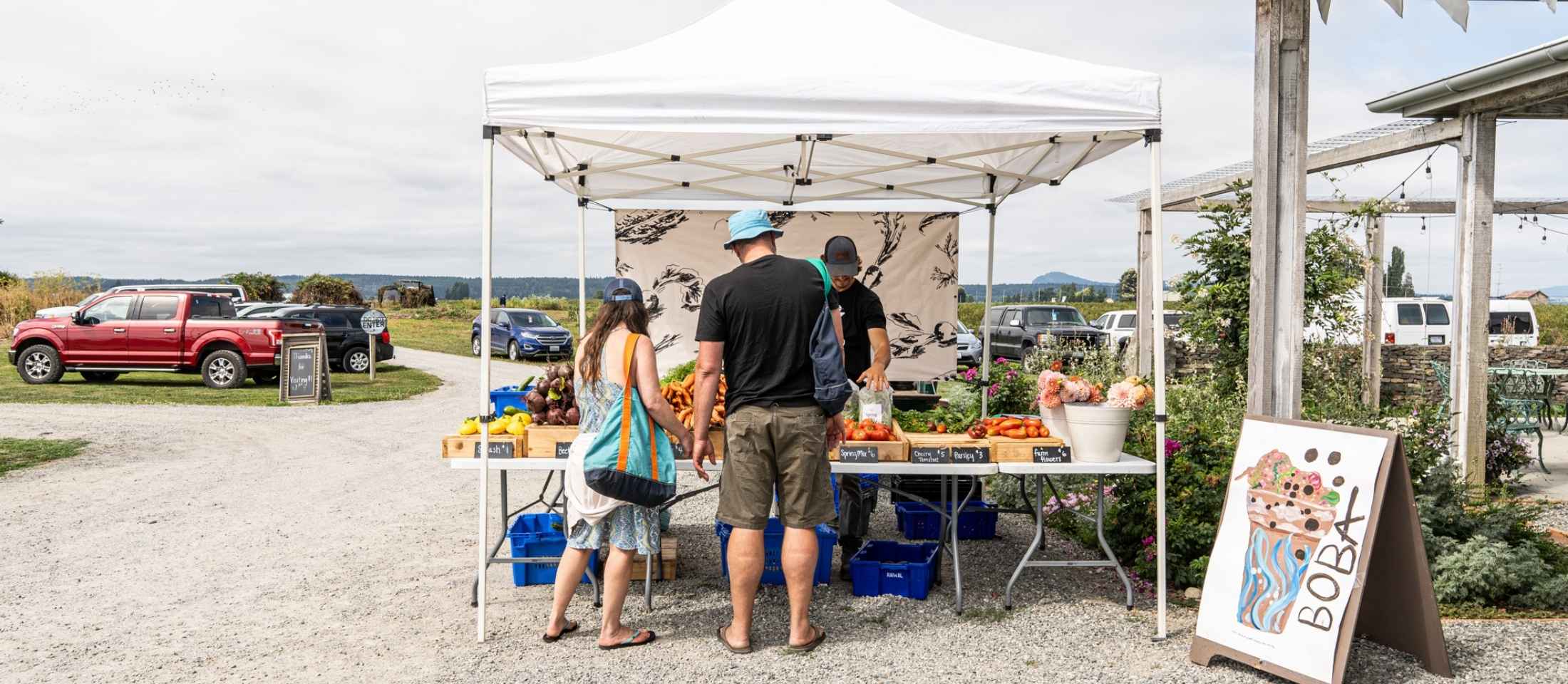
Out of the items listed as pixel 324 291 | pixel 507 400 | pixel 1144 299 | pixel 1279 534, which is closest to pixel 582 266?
pixel 507 400

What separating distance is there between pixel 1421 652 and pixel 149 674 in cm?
503

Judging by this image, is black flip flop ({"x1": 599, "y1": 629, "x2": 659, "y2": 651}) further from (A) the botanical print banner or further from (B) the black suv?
(B) the black suv

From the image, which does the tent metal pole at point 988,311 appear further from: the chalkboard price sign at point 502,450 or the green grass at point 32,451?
the green grass at point 32,451

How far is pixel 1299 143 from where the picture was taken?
5.11 meters

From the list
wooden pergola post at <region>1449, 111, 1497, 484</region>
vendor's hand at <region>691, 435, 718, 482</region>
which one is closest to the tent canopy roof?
vendor's hand at <region>691, 435, 718, 482</region>

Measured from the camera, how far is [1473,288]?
24.2ft

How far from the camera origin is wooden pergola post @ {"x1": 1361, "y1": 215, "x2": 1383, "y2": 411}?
38.6ft

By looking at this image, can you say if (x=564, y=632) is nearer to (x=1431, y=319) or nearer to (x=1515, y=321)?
(x=1431, y=319)

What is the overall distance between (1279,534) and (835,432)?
1846 mm

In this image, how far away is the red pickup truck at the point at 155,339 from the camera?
1612 centimetres

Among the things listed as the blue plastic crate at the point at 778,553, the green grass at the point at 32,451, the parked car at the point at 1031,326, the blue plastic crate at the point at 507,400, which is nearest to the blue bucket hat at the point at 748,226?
the blue plastic crate at the point at 778,553

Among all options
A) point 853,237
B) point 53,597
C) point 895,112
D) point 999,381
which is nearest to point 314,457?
point 53,597

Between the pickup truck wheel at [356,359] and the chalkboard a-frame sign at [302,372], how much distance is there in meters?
4.78

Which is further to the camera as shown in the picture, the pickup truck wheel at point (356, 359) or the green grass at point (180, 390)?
the pickup truck wheel at point (356, 359)
